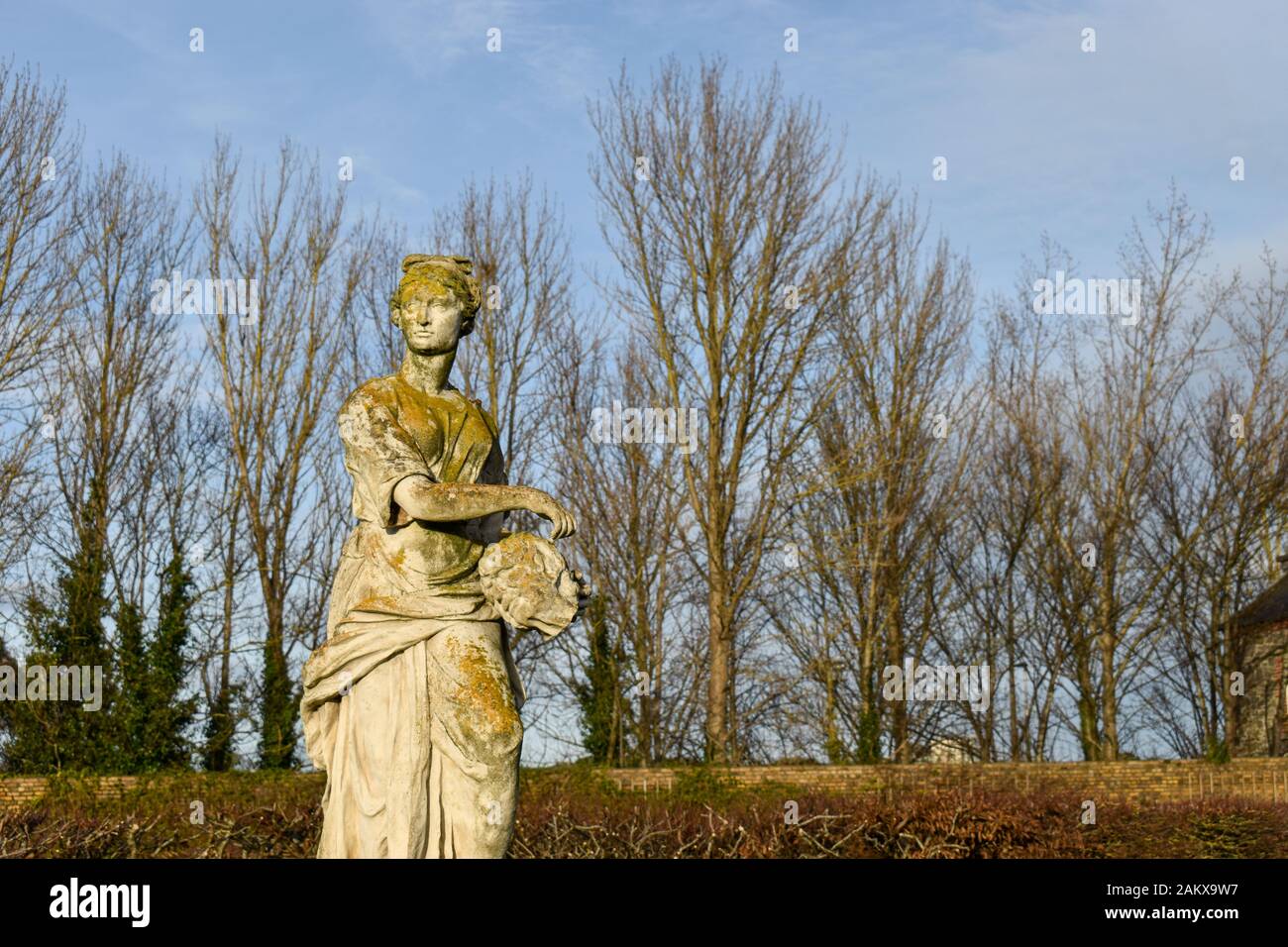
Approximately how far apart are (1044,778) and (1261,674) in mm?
10089

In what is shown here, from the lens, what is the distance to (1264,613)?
29125 mm

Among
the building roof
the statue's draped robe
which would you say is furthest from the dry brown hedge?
the building roof

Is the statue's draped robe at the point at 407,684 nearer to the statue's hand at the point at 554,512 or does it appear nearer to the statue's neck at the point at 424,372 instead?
the statue's neck at the point at 424,372

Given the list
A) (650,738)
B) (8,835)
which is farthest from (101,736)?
(8,835)

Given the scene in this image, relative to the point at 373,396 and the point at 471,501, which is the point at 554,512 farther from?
the point at 373,396

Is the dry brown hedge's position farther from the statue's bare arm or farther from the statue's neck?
the statue's bare arm

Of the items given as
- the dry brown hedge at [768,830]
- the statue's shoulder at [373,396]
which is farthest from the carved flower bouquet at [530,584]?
the dry brown hedge at [768,830]

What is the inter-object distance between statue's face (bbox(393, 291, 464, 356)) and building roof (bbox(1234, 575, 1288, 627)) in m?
26.9

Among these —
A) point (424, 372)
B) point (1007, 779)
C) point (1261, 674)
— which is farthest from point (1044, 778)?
point (424, 372)

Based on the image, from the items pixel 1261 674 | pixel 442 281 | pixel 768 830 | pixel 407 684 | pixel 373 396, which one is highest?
pixel 442 281

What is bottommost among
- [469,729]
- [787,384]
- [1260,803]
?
[1260,803]

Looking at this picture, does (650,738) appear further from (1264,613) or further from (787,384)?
(1264,613)

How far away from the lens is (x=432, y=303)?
4.95 m
